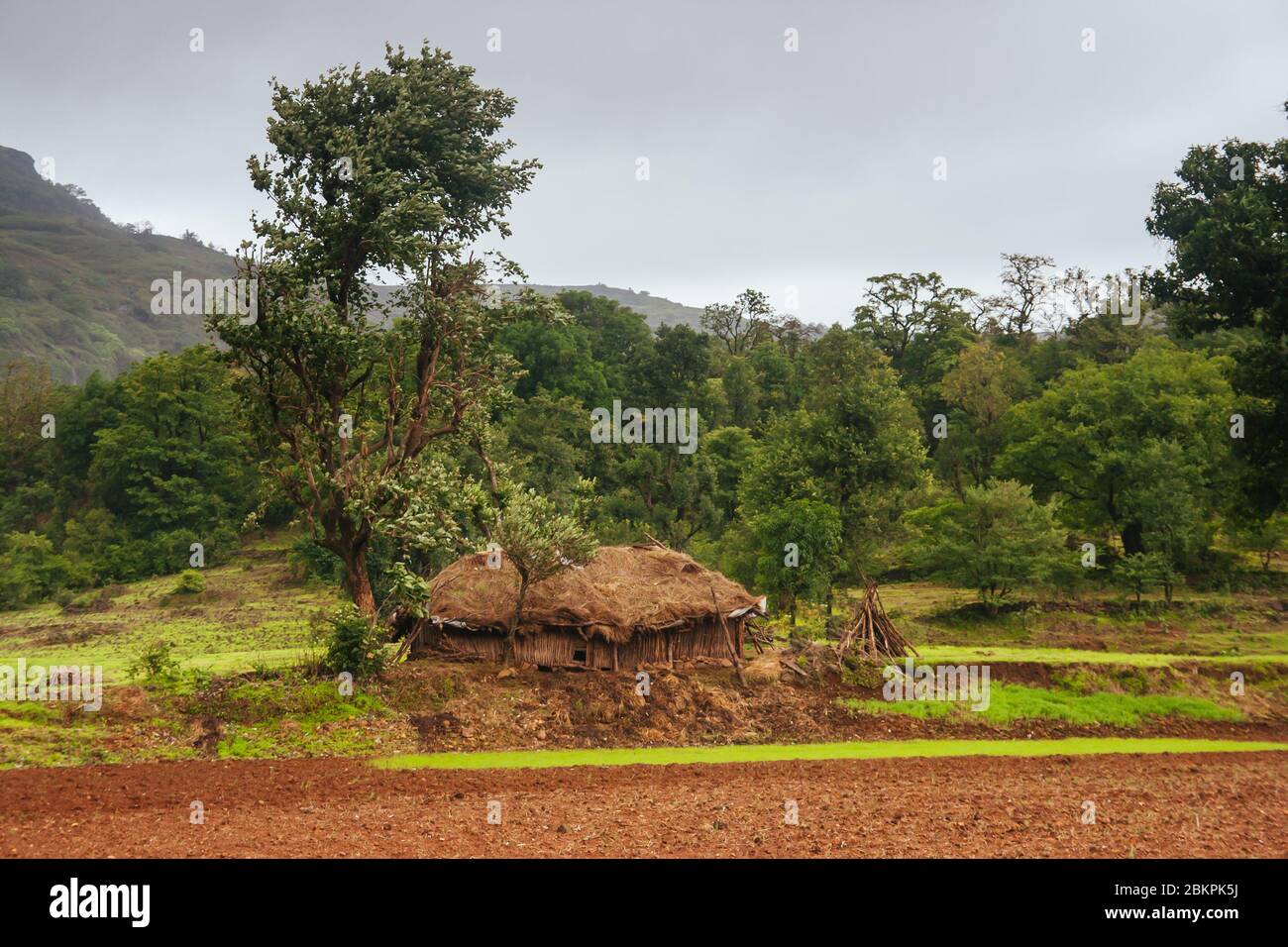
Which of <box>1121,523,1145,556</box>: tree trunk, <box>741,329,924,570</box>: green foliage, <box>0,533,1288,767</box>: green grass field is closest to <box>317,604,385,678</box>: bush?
<box>0,533,1288,767</box>: green grass field

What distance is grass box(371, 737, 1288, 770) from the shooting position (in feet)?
59.3

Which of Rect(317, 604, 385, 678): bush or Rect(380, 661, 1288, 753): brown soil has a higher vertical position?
Rect(317, 604, 385, 678): bush

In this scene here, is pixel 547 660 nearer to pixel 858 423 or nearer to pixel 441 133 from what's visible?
pixel 441 133

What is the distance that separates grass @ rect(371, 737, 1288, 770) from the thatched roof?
3.74m

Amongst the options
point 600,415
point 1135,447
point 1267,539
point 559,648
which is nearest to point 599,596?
point 559,648

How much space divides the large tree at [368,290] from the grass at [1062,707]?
39.4ft

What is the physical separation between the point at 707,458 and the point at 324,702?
39756 millimetres

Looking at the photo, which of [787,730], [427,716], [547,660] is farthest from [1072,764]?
[427,716]

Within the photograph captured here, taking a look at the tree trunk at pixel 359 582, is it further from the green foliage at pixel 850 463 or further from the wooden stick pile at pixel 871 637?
the green foliage at pixel 850 463

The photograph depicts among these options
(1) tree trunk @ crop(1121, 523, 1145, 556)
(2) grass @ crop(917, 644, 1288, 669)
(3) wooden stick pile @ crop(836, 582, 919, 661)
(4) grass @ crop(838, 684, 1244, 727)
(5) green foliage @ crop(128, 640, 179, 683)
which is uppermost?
(1) tree trunk @ crop(1121, 523, 1145, 556)

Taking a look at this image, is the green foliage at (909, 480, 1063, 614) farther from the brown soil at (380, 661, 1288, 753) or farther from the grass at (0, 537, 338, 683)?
the grass at (0, 537, 338, 683)

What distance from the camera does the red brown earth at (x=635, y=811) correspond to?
1274 cm

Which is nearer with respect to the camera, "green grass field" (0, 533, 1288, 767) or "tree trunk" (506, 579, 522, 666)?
"green grass field" (0, 533, 1288, 767)

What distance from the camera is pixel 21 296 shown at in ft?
617
